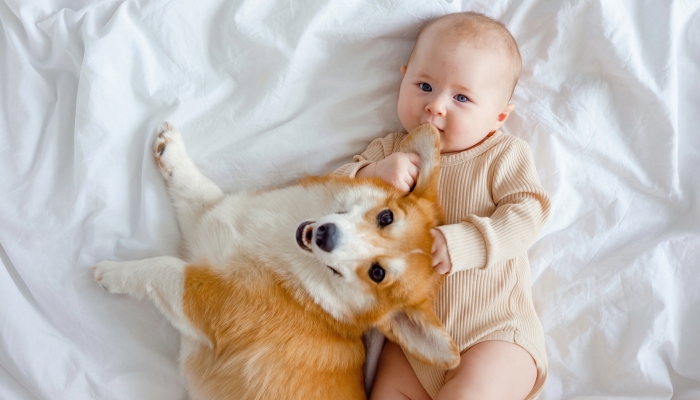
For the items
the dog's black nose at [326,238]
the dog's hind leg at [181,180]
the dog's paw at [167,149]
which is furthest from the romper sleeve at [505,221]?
the dog's paw at [167,149]

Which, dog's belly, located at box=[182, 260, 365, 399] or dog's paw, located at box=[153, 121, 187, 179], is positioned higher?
dog's paw, located at box=[153, 121, 187, 179]

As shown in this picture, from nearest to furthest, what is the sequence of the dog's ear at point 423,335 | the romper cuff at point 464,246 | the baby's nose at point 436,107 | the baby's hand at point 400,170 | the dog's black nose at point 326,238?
the dog's black nose at point 326,238 → the dog's ear at point 423,335 → the romper cuff at point 464,246 → the baby's hand at point 400,170 → the baby's nose at point 436,107

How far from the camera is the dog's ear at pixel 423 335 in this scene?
201 cm

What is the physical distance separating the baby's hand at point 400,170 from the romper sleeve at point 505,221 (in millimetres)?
277

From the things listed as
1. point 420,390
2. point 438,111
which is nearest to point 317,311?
point 420,390

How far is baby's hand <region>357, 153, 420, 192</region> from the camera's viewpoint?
2248mm

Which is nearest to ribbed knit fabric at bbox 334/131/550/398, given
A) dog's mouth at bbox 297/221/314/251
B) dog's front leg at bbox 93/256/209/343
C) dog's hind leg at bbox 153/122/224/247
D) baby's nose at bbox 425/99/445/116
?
baby's nose at bbox 425/99/445/116

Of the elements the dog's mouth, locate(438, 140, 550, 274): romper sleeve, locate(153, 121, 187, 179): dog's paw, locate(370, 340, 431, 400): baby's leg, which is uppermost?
locate(153, 121, 187, 179): dog's paw

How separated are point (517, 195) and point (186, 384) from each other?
5.78ft

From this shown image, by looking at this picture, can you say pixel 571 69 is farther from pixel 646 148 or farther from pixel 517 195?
pixel 517 195

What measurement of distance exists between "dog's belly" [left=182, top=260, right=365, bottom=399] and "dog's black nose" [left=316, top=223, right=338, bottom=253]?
14.5 inches

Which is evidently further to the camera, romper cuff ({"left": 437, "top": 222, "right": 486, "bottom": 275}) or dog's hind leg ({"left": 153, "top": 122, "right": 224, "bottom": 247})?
dog's hind leg ({"left": 153, "top": 122, "right": 224, "bottom": 247})

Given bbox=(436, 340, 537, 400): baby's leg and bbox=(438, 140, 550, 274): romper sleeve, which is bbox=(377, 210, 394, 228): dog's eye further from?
bbox=(436, 340, 537, 400): baby's leg

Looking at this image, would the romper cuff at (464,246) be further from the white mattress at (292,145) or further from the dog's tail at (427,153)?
the white mattress at (292,145)
